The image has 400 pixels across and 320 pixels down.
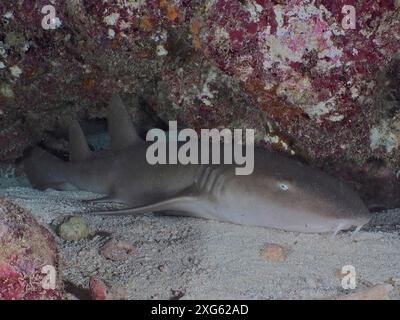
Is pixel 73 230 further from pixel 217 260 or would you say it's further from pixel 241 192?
pixel 241 192

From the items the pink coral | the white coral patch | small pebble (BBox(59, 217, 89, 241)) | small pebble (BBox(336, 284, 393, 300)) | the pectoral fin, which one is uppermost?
the white coral patch

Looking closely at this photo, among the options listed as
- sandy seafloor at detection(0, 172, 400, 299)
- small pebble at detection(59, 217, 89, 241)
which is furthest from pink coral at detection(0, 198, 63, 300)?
small pebble at detection(59, 217, 89, 241)

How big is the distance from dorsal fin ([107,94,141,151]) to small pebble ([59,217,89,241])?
154 cm

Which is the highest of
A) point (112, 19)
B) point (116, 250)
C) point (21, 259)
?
point (112, 19)

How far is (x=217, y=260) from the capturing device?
2.45 m

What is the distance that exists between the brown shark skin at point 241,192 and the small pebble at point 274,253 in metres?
0.30

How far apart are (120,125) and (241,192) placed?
167 cm

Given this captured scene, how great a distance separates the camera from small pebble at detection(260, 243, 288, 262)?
8.12ft

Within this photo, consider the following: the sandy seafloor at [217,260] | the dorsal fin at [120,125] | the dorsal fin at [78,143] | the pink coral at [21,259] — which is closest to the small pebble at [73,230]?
the sandy seafloor at [217,260]

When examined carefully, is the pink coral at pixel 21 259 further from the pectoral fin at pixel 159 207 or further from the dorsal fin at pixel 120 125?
the dorsal fin at pixel 120 125

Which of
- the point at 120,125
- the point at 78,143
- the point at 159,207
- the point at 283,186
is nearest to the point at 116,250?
the point at 159,207

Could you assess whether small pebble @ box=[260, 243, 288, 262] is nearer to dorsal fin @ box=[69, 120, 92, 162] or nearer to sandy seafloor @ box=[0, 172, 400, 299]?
sandy seafloor @ box=[0, 172, 400, 299]

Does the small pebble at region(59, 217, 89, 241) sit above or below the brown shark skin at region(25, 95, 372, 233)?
below

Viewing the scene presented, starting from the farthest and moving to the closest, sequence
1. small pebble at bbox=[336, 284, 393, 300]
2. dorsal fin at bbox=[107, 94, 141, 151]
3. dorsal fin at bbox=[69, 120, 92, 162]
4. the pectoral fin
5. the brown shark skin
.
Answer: dorsal fin at bbox=[69, 120, 92, 162]
dorsal fin at bbox=[107, 94, 141, 151]
the pectoral fin
the brown shark skin
small pebble at bbox=[336, 284, 393, 300]
